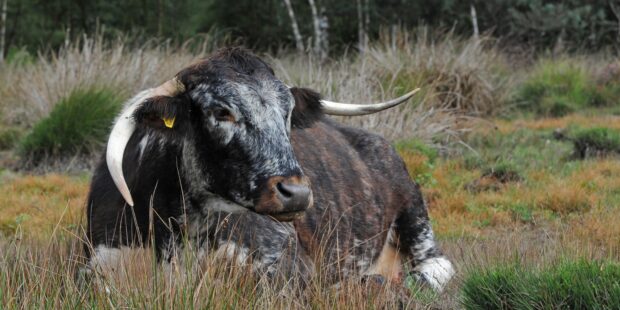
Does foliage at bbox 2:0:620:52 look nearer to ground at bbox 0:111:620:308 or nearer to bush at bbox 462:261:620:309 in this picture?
ground at bbox 0:111:620:308

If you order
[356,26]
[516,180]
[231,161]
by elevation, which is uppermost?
[231,161]

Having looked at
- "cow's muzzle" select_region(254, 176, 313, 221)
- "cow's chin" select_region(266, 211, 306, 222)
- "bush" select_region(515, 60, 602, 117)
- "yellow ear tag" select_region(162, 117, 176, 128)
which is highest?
"yellow ear tag" select_region(162, 117, 176, 128)

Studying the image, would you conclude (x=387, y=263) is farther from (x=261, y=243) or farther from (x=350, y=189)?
(x=261, y=243)

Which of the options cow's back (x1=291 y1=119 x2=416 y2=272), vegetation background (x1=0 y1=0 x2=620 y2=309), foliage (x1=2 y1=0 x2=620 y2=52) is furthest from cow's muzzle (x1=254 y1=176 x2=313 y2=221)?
foliage (x1=2 y1=0 x2=620 y2=52)

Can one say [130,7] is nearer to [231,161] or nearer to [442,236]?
[442,236]

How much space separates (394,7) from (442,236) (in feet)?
85.5

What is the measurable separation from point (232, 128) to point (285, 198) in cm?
50

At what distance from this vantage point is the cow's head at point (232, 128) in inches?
157

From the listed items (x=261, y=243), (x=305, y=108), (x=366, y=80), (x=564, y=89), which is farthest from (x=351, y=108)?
(x=564, y=89)

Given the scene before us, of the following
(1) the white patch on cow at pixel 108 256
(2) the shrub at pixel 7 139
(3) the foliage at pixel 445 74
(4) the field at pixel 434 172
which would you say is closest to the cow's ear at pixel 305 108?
(4) the field at pixel 434 172

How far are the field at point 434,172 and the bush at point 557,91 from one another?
32mm

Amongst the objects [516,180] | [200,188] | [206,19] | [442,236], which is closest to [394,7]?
[206,19]

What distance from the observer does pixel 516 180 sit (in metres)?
8.82

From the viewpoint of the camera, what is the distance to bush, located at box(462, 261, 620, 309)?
138 inches
